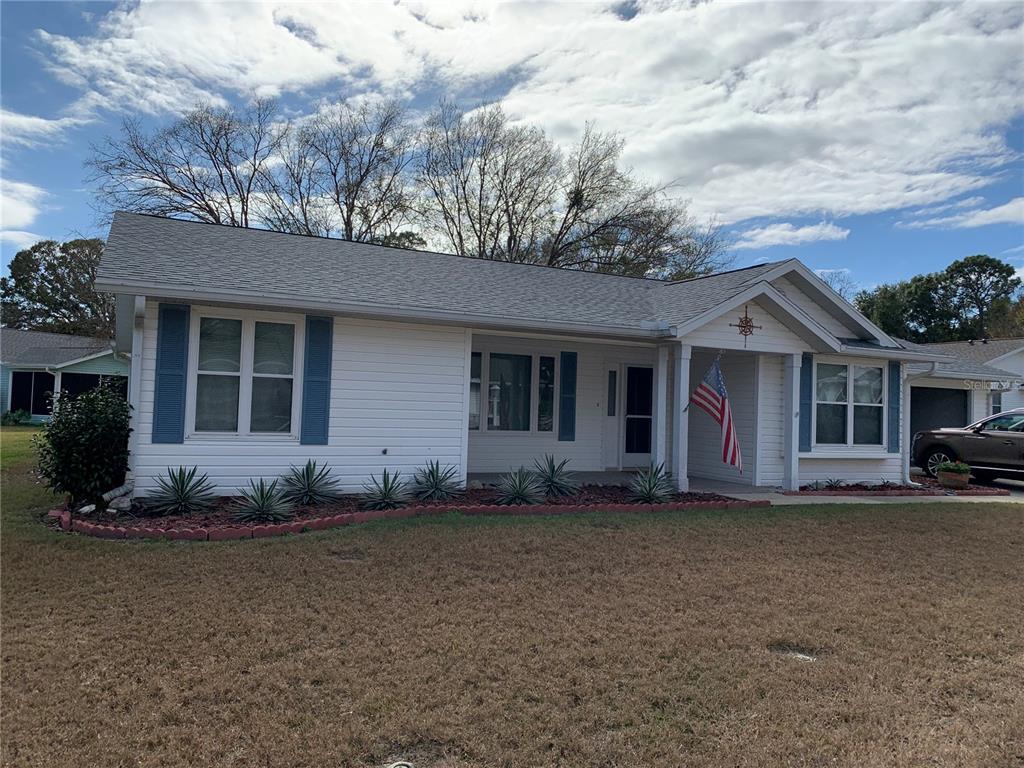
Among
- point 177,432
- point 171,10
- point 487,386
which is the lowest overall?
point 177,432

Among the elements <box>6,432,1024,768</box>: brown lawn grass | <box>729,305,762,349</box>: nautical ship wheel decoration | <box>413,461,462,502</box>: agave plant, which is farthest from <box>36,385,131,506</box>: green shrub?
<box>729,305,762,349</box>: nautical ship wheel decoration

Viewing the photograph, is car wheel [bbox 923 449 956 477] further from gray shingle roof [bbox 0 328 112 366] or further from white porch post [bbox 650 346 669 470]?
gray shingle roof [bbox 0 328 112 366]

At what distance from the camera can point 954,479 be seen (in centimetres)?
1363

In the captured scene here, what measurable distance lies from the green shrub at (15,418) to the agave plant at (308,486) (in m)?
23.4

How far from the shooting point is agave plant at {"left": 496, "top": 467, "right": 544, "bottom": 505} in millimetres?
9258

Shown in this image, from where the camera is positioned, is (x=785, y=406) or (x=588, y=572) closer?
(x=588, y=572)

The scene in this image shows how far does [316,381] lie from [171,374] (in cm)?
177

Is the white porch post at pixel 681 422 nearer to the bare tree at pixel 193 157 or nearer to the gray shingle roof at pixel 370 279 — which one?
the gray shingle roof at pixel 370 279

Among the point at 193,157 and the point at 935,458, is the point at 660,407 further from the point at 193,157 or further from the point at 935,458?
the point at 193,157

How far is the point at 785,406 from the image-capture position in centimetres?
1232

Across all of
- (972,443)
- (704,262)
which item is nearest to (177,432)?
(972,443)

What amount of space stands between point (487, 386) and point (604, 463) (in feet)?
9.20

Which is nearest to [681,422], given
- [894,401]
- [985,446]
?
[894,401]

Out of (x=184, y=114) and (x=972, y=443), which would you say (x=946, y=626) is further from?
(x=184, y=114)
